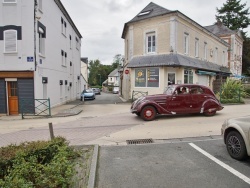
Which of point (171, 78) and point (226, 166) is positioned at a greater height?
point (171, 78)

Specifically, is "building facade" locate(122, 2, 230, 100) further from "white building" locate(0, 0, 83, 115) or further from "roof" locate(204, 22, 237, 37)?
"roof" locate(204, 22, 237, 37)

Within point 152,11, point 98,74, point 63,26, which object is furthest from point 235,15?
point 98,74

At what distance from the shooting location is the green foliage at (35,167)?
317cm

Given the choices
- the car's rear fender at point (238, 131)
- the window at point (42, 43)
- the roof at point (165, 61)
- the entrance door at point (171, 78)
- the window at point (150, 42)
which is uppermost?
the window at point (150, 42)

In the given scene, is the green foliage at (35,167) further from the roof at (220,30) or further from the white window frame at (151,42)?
the roof at (220,30)

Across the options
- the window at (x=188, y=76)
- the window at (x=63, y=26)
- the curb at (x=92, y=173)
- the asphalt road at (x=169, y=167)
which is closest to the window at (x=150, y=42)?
the window at (x=188, y=76)

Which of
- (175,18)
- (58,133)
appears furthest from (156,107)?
(175,18)

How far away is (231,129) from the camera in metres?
4.99

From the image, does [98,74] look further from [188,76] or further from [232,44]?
[188,76]

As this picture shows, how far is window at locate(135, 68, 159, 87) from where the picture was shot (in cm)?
1819

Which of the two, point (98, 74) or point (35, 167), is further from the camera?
point (98, 74)

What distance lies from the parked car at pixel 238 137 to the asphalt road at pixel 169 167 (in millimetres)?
191

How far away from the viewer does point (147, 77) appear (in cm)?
1862

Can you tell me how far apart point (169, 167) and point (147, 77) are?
14492 millimetres
